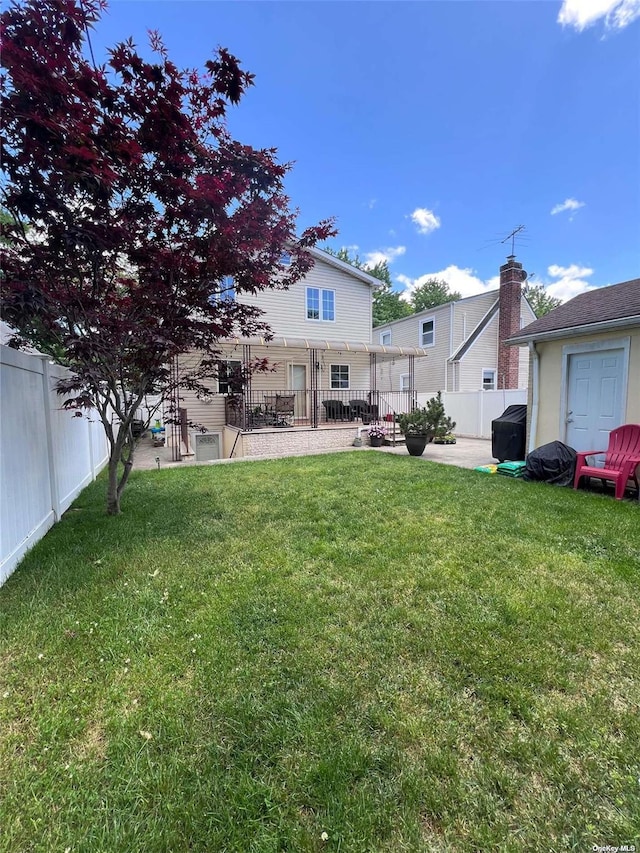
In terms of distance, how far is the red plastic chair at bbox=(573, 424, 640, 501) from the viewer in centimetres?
568

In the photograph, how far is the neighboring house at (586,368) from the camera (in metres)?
6.23

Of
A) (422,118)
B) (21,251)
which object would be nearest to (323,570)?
(21,251)

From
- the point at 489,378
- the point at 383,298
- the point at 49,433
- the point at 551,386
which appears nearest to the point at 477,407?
the point at 489,378

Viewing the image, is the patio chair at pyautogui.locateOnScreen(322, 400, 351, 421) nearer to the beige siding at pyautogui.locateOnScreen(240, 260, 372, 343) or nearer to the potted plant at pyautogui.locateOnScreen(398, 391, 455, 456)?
the beige siding at pyautogui.locateOnScreen(240, 260, 372, 343)

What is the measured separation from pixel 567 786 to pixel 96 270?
5.48 metres

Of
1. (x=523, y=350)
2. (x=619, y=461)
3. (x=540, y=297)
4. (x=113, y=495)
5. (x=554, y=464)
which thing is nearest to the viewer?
(x=113, y=495)

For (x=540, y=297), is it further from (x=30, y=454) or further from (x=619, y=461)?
(x=30, y=454)

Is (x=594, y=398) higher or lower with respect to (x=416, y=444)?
higher

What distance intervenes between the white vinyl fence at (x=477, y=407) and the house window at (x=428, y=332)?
3584mm

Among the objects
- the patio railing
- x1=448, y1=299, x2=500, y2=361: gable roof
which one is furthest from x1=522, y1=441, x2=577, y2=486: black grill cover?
x1=448, y1=299, x2=500, y2=361: gable roof

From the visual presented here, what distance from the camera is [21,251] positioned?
3.87 m

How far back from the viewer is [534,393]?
7859 millimetres

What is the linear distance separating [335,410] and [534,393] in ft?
22.4

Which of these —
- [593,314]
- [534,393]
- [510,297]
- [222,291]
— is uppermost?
[510,297]
